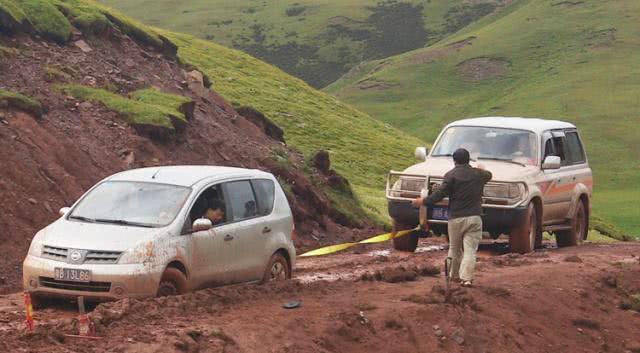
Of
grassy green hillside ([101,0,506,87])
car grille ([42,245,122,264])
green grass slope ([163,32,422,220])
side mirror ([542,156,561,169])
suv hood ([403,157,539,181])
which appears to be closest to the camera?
car grille ([42,245,122,264])

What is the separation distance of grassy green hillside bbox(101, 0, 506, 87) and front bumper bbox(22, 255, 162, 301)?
486 feet

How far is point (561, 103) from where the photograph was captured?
9756cm

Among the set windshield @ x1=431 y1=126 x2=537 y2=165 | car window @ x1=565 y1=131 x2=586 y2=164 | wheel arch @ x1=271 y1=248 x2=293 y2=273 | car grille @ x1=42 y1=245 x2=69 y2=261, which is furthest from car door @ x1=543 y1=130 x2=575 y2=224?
car grille @ x1=42 y1=245 x2=69 y2=261

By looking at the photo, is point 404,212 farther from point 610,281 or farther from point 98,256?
point 98,256

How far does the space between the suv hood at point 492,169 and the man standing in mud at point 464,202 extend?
395 cm

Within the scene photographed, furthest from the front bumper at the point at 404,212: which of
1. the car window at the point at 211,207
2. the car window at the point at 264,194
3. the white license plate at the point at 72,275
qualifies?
the white license plate at the point at 72,275

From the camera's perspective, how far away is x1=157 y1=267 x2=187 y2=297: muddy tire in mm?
12734

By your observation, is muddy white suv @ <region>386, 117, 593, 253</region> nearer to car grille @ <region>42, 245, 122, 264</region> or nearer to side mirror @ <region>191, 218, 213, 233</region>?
side mirror @ <region>191, 218, 213, 233</region>

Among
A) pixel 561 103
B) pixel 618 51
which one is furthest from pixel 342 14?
pixel 561 103

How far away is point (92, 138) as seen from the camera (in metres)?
22.5

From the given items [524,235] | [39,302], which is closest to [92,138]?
[524,235]

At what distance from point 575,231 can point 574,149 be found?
1.54m

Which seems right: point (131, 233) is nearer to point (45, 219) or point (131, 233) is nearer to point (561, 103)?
point (45, 219)

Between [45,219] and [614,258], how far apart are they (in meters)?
9.53
